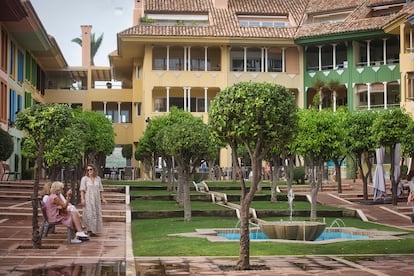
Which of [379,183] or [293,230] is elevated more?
[379,183]

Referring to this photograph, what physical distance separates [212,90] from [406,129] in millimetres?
25422

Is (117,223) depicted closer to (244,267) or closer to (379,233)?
(379,233)

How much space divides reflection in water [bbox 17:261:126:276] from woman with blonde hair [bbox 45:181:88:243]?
350cm

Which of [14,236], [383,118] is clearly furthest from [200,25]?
[14,236]

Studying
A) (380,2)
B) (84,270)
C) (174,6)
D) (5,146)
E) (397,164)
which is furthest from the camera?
(174,6)

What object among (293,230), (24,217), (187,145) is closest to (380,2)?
(187,145)

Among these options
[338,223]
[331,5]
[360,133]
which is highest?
[331,5]

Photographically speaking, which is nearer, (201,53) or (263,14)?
(201,53)

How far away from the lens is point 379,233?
18688 mm

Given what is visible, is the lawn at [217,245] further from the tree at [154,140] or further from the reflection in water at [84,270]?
the tree at [154,140]

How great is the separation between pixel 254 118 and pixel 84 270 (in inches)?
157

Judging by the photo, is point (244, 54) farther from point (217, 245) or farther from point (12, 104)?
point (217, 245)

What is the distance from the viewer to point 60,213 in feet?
51.6

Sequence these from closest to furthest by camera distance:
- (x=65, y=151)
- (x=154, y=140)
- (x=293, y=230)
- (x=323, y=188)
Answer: (x=293, y=230) < (x=65, y=151) < (x=154, y=140) < (x=323, y=188)
